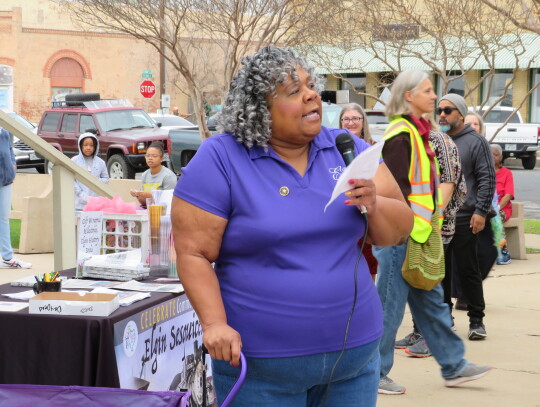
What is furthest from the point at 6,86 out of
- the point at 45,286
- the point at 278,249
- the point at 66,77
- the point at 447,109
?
the point at 278,249

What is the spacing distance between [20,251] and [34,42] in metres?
38.7

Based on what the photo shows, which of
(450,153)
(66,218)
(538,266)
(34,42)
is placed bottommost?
(538,266)

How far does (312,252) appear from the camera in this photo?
2.84 m

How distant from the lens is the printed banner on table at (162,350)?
4.08m

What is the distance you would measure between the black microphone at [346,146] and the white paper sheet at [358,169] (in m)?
0.22

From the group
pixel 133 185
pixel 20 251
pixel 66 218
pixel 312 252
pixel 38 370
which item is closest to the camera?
pixel 312 252

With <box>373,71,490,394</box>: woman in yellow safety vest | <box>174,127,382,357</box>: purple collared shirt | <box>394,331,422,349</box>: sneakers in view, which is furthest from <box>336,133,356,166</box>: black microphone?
<box>394,331,422,349</box>: sneakers

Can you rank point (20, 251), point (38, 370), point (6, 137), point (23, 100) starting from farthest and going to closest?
point (23, 100) → point (20, 251) → point (6, 137) → point (38, 370)

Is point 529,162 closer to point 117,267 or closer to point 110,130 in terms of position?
point 110,130

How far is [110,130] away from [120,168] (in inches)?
45.3

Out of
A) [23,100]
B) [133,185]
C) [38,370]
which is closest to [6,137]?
[133,185]

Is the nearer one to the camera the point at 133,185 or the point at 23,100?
the point at 133,185

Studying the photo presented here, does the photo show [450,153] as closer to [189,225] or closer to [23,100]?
[189,225]

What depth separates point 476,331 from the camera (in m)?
→ 7.20
